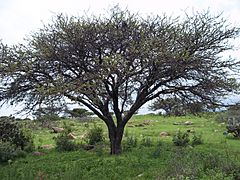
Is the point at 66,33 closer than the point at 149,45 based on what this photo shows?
No

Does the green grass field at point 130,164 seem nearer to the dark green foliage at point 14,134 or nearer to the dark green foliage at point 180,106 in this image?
the dark green foliage at point 14,134

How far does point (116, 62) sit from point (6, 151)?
6.89 meters

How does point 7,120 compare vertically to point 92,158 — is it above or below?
above

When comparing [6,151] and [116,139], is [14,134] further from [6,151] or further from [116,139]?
[116,139]

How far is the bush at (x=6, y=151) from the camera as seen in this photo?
15984 mm

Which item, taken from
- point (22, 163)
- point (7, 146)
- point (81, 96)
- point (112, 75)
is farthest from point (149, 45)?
point (7, 146)

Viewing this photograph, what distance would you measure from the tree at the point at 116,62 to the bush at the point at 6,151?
235 centimetres

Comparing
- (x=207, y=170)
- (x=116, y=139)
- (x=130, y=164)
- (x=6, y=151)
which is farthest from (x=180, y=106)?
(x=6, y=151)

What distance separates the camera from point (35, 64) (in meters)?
14.4

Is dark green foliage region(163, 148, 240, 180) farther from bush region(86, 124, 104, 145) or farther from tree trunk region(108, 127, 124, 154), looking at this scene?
bush region(86, 124, 104, 145)

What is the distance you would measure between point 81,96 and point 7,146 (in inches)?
207

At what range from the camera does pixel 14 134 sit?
18.1 meters

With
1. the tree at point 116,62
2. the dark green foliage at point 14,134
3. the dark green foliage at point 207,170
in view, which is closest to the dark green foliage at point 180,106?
the tree at point 116,62

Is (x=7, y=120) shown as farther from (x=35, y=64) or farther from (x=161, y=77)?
(x=161, y=77)
